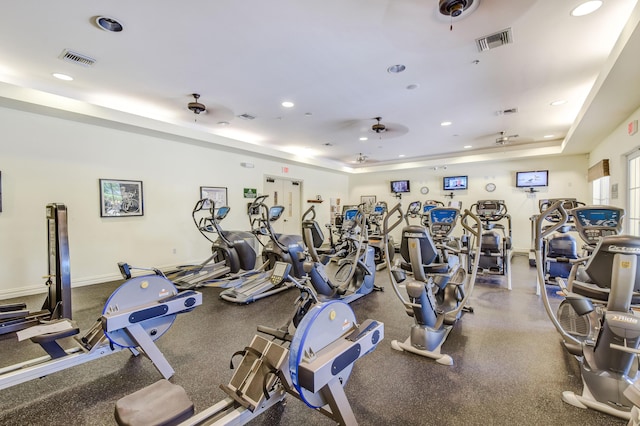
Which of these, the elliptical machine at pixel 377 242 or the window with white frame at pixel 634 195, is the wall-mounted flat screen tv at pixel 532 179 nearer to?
the window with white frame at pixel 634 195

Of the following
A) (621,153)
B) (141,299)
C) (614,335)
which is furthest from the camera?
(621,153)

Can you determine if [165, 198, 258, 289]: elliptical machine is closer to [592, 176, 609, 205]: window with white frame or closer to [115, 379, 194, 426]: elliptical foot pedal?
[115, 379, 194, 426]: elliptical foot pedal

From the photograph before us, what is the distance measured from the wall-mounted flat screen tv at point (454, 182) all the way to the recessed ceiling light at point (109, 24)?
9146 millimetres

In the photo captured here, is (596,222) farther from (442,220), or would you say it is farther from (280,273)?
(280,273)

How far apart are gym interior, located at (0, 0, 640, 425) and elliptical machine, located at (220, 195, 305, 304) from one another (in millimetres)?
136

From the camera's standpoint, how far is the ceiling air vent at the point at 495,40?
2.84m

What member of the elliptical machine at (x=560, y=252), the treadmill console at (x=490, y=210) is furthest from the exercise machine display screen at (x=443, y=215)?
the treadmill console at (x=490, y=210)

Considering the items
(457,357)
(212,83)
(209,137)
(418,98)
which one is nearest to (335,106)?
(418,98)

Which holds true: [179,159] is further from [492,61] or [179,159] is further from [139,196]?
[492,61]

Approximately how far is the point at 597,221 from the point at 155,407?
10.5 feet

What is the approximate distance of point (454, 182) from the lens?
9336 millimetres

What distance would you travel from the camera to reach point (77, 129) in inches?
189

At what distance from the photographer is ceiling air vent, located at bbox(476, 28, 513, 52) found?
2.84 meters

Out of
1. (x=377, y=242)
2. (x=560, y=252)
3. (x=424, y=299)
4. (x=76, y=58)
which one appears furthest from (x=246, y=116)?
(x=560, y=252)
